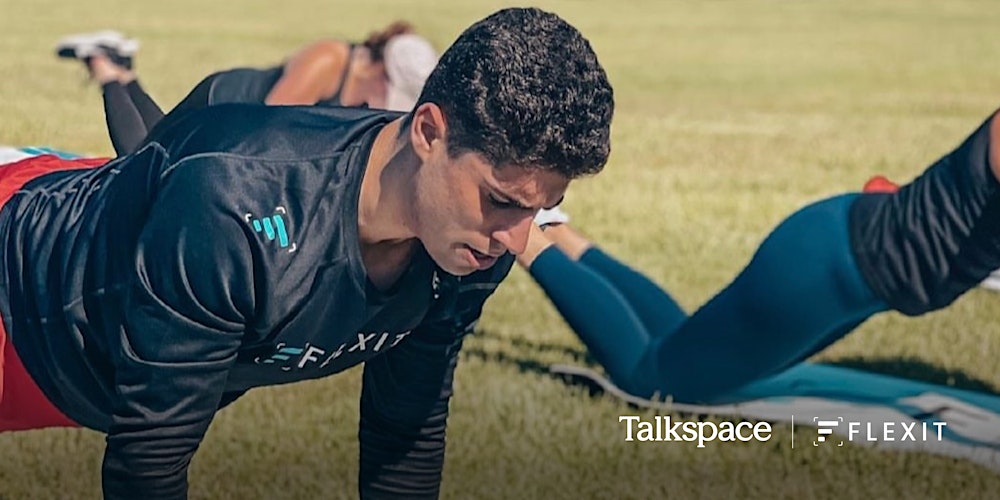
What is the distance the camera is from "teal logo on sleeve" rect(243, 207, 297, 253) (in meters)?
2.33

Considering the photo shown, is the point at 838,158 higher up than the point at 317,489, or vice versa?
the point at 317,489

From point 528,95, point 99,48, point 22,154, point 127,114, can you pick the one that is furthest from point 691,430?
point 99,48

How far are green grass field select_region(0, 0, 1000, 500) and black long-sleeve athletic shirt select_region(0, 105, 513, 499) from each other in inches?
45.8

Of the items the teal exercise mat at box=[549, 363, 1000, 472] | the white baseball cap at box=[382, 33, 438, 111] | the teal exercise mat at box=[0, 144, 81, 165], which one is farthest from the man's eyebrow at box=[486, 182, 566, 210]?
the white baseball cap at box=[382, 33, 438, 111]

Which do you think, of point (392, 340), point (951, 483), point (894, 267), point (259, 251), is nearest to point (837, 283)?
point (894, 267)

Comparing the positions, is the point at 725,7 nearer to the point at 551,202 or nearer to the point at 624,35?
the point at 624,35

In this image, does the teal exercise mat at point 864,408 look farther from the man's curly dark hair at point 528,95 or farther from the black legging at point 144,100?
the man's curly dark hair at point 528,95

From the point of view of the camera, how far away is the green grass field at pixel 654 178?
157 inches

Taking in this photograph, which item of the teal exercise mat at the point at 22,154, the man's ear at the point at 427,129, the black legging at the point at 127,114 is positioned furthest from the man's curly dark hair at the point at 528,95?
the black legging at the point at 127,114

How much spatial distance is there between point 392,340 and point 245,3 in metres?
9.77

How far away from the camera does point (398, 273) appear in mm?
2566

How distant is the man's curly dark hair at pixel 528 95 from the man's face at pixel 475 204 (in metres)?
0.02

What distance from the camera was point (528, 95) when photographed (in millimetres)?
2193

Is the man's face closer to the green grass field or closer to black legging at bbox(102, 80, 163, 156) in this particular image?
the green grass field
